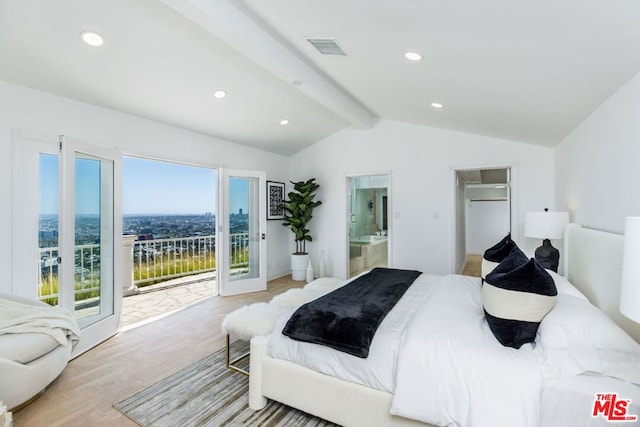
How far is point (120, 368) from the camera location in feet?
8.98

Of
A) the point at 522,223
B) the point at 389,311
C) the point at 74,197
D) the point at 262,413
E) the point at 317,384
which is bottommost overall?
the point at 262,413

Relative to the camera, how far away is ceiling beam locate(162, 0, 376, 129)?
211cm

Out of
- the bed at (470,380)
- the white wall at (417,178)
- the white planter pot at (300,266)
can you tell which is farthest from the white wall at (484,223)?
the bed at (470,380)

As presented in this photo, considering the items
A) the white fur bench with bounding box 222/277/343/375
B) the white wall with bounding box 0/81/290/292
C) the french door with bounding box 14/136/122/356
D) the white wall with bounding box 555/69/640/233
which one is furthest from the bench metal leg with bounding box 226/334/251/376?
the white wall with bounding box 555/69/640/233

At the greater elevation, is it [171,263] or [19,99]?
[19,99]

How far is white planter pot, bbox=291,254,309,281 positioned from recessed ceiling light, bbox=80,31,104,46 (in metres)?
4.40

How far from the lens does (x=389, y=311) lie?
2.28 metres

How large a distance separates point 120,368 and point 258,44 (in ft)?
9.86

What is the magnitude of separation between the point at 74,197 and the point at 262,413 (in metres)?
2.63

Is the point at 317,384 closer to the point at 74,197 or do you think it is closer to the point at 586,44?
the point at 586,44

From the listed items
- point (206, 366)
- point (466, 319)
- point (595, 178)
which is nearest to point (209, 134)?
point (206, 366)

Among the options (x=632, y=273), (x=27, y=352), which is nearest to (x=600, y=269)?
(x=632, y=273)

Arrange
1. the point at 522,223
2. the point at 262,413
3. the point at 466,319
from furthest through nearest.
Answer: the point at 522,223 < the point at 262,413 < the point at 466,319

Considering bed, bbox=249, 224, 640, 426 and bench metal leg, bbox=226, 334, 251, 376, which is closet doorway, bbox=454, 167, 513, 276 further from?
bench metal leg, bbox=226, 334, 251, 376
